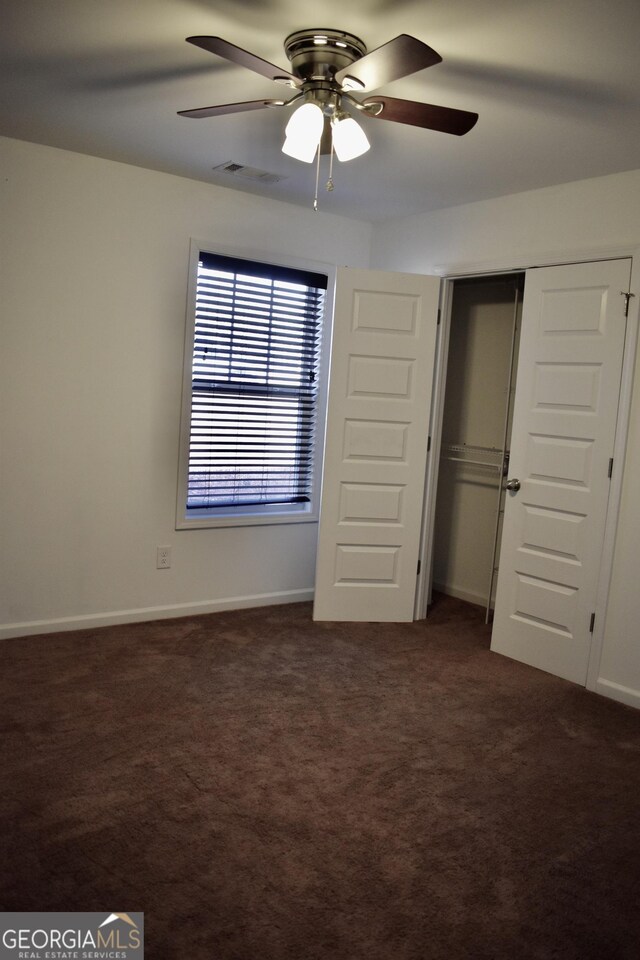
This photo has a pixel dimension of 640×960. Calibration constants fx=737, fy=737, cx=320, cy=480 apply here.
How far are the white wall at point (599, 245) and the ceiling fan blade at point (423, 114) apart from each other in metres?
1.49

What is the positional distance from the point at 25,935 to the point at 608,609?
9.57 feet

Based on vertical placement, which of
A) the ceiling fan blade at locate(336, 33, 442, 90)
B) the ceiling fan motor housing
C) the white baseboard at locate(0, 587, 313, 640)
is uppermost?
the ceiling fan motor housing

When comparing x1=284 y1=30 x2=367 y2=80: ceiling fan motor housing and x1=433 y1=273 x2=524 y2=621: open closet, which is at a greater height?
Result: x1=284 y1=30 x2=367 y2=80: ceiling fan motor housing

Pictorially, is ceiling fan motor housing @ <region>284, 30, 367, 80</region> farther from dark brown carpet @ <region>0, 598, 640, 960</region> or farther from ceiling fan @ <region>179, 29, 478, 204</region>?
dark brown carpet @ <region>0, 598, 640, 960</region>

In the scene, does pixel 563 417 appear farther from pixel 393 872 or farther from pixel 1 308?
A: pixel 1 308

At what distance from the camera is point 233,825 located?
7.99 feet

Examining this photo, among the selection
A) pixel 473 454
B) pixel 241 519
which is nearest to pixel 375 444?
pixel 241 519

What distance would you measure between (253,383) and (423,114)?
2.48m

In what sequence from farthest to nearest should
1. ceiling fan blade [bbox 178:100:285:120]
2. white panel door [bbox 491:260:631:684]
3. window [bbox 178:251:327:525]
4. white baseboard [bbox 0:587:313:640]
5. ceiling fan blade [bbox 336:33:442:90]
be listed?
1. window [bbox 178:251:327:525]
2. white baseboard [bbox 0:587:313:640]
3. white panel door [bbox 491:260:631:684]
4. ceiling fan blade [bbox 178:100:285:120]
5. ceiling fan blade [bbox 336:33:442:90]

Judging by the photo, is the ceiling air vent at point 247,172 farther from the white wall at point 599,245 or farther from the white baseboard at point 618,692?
the white baseboard at point 618,692

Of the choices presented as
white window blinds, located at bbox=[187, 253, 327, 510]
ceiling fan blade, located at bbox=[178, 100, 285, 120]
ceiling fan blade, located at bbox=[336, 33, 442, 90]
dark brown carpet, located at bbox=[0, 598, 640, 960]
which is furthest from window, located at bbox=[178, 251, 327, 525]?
ceiling fan blade, located at bbox=[336, 33, 442, 90]

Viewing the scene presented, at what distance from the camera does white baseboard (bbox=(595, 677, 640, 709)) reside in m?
3.60

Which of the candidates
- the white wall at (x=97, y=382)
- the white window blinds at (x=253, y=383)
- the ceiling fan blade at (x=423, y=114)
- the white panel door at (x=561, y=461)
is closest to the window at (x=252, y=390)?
the white window blinds at (x=253, y=383)

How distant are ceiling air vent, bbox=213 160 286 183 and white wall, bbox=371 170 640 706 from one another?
3.84 ft
